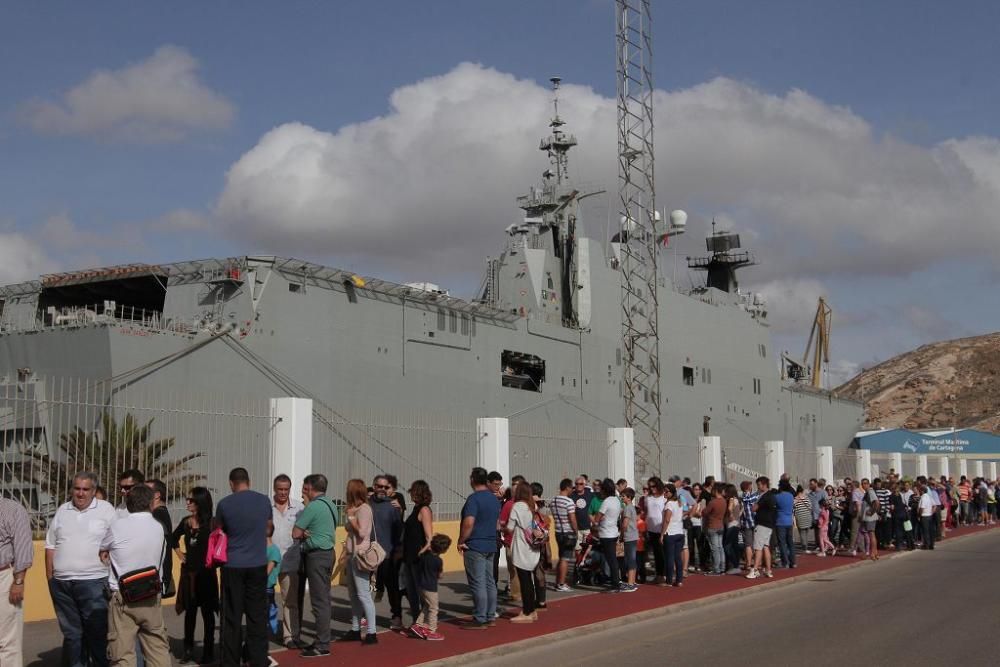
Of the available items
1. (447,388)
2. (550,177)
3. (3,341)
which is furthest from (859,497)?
(550,177)

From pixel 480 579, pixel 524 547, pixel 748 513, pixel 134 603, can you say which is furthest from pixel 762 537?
pixel 134 603

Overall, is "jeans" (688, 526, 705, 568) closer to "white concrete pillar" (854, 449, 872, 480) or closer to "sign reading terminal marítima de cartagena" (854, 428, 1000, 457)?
"white concrete pillar" (854, 449, 872, 480)

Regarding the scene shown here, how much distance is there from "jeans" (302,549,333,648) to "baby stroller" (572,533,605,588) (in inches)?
229

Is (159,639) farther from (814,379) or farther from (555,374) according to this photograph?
(814,379)

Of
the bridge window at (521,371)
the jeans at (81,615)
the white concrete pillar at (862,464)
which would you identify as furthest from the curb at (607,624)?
the bridge window at (521,371)

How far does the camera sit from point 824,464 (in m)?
26.3

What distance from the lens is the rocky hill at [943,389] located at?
103m

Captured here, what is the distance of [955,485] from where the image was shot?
30938 mm

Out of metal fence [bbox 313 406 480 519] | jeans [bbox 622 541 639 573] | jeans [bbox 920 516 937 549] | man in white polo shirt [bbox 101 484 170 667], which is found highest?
metal fence [bbox 313 406 480 519]

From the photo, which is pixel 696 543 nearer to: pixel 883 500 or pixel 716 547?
pixel 716 547

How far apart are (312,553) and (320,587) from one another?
0.31 metres

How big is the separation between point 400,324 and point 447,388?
2.58 meters

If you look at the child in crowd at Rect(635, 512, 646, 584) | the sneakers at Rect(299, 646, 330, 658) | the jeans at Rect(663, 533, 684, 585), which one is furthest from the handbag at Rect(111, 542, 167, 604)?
the child in crowd at Rect(635, 512, 646, 584)

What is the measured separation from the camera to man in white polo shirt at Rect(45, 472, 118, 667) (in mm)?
7180
